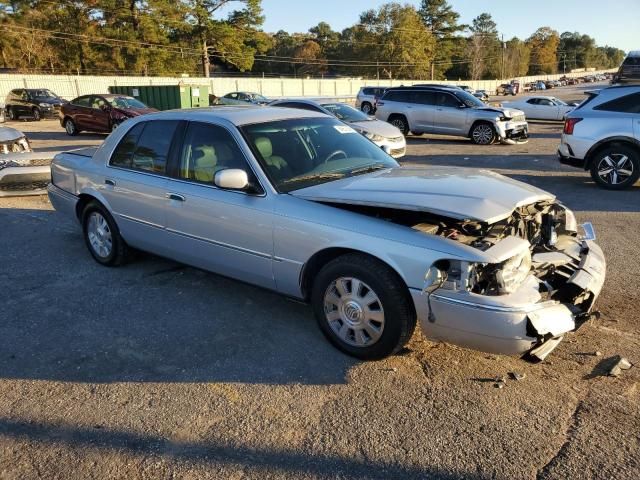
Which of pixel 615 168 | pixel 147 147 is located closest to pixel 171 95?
pixel 615 168

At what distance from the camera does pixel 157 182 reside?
185 inches

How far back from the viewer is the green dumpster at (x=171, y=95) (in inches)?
1014

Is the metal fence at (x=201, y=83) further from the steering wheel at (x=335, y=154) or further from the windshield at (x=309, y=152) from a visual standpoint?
the steering wheel at (x=335, y=154)

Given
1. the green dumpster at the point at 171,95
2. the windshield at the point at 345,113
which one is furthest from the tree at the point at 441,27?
the windshield at the point at 345,113

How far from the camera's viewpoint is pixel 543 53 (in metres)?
147

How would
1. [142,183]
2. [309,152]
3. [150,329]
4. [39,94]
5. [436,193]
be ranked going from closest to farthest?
1. [436,193]
2. [150,329]
3. [309,152]
4. [142,183]
5. [39,94]

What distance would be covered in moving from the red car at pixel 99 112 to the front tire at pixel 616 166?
14.5 metres

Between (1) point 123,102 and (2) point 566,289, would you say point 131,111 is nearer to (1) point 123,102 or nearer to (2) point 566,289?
(1) point 123,102

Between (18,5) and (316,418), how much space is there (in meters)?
59.1

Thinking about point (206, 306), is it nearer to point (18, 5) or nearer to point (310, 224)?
point (310, 224)

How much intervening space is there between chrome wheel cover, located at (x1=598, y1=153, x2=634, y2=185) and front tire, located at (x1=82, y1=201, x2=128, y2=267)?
8.03m

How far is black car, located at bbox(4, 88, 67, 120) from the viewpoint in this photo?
27.3m

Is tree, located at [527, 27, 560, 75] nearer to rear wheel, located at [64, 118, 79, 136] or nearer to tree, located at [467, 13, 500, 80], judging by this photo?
tree, located at [467, 13, 500, 80]

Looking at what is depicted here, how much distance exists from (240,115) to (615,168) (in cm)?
739
